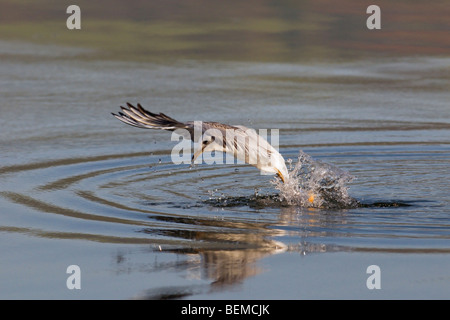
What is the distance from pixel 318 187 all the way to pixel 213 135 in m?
1.37

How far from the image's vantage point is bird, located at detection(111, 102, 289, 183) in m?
8.57

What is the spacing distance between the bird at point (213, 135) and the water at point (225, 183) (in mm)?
419

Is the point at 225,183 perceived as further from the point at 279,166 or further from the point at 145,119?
the point at 145,119

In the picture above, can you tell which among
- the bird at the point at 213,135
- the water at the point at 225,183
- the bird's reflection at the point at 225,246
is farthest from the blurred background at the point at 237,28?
the bird's reflection at the point at 225,246

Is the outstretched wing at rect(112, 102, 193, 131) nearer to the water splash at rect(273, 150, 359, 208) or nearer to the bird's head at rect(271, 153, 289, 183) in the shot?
the bird's head at rect(271, 153, 289, 183)

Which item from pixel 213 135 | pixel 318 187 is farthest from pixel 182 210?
pixel 318 187

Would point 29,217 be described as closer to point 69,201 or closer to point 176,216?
point 69,201

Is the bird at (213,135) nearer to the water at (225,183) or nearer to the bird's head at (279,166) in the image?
the bird's head at (279,166)

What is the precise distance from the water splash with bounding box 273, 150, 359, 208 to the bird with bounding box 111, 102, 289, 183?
0.27 metres

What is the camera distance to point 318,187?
30.4 ft

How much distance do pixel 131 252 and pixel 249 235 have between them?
3.48ft

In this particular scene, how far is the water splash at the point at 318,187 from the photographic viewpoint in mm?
8922

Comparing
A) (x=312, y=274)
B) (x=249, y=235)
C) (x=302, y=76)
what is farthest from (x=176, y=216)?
(x=302, y=76)
